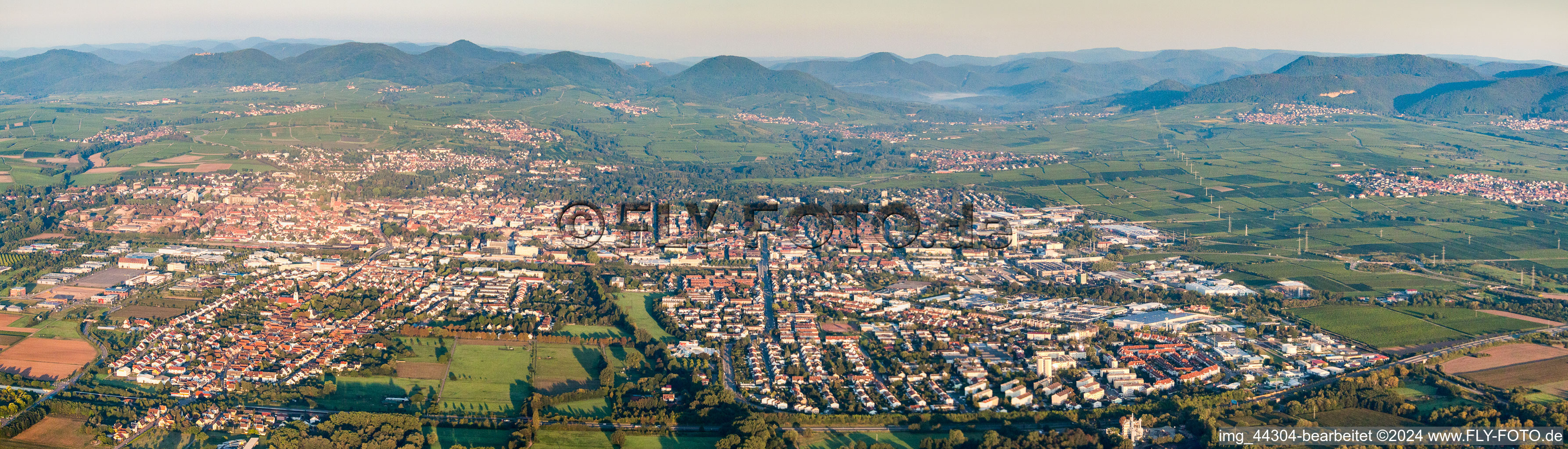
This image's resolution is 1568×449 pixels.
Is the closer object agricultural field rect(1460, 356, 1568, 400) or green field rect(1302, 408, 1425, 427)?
green field rect(1302, 408, 1425, 427)

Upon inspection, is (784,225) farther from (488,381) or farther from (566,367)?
(488,381)

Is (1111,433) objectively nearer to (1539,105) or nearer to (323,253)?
(323,253)

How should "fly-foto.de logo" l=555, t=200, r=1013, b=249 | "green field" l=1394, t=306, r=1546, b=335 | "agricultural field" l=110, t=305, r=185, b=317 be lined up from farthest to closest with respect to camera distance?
"fly-foto.de logo" l=555, t=200, r=1013, b=249, "agricultural field" l=110, t=305, r=185, b=317, "green field" l=1394, t=306, r=1546, b=335

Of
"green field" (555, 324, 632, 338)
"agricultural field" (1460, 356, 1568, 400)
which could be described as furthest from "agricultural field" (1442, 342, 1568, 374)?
"green field" (555, 324, 632, 338)

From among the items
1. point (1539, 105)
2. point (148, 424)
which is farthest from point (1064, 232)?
point (1539, 105)

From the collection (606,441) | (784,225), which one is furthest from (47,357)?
(784,225)

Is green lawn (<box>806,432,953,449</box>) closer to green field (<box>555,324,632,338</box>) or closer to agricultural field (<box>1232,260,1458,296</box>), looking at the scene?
Answer: green field (<box>555,324,632,338</box>)
